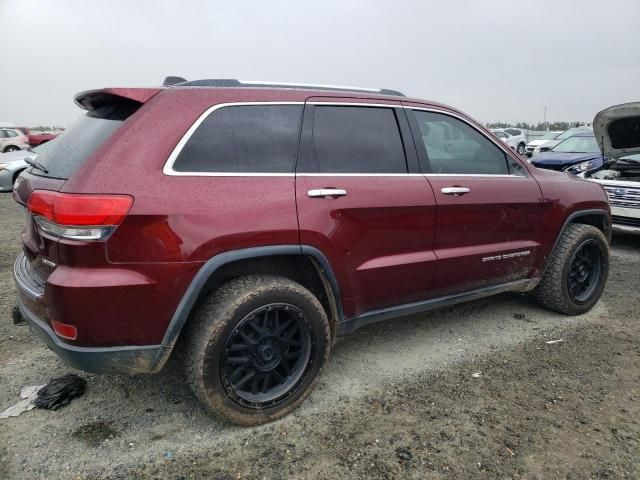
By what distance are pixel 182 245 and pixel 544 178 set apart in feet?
9.70

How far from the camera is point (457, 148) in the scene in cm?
341

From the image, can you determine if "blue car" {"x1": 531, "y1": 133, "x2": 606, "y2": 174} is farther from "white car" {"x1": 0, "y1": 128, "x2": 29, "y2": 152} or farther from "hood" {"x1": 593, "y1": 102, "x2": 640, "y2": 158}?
"white car" {"x1": 0, "y1": 128, "x2": 29, "y2": 152}

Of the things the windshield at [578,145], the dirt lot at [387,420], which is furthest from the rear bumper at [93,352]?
the windshield at [578,145]

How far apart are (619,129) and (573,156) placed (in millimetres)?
4258

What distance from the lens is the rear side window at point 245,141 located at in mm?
2361

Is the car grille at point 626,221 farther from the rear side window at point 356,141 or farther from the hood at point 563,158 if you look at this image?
the rear side window at point 356,141

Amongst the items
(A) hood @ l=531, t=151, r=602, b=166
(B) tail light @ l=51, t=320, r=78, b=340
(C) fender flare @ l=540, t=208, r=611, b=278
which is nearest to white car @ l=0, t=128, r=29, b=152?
(A) hood @ l=531, t=151, r=602, b=166

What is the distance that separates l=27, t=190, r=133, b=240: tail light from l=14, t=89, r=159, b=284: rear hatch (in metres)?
0.09

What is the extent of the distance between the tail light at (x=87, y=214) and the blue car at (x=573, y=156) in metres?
8.70

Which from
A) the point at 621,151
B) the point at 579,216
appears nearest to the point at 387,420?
the point at 579,216

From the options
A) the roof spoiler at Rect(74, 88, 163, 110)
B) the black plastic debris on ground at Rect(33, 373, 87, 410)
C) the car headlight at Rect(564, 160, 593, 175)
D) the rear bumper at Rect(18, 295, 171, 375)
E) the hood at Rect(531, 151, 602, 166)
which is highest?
the roof spoiler at Rect(74, 88, 163, 110)

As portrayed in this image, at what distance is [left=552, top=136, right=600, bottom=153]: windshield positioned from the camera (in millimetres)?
10656

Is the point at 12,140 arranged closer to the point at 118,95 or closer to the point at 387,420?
the point at 118,95

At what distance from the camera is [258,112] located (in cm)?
257
